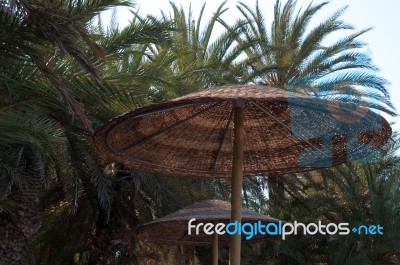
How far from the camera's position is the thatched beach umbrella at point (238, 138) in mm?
4848

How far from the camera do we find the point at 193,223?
8398 mm

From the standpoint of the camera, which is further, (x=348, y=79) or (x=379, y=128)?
(x=348, y=79)

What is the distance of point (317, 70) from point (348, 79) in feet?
3.62

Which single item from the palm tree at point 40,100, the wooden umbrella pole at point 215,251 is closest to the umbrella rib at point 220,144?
the palm tree at point 40,100

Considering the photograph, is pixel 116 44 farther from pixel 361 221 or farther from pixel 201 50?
pixel 361 221

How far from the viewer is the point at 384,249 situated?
13.6m

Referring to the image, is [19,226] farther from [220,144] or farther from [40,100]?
[220,144]

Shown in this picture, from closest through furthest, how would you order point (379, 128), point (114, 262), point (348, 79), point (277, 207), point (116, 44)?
point (379, 128) < point (116, 44) < point (114, 262) < point (348, 79) < point (277, 207)

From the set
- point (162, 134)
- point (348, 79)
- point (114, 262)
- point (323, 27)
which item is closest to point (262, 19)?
point (323, 27)

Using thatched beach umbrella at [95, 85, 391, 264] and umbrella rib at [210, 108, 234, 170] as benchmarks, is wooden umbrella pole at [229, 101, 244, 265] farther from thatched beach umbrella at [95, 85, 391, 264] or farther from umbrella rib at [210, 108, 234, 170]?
umbrella rib at [210, 108, 234, 170]

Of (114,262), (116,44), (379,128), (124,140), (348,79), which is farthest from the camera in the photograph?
(348,79)

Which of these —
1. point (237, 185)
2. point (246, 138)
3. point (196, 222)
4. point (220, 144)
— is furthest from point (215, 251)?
point (237, 185)

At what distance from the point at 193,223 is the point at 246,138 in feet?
9.28

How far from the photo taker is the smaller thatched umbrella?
25.7ft
